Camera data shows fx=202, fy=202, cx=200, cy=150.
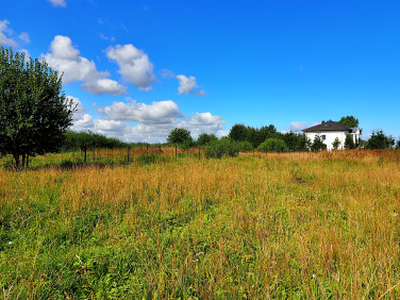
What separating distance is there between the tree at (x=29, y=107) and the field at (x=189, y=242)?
14.1 feet

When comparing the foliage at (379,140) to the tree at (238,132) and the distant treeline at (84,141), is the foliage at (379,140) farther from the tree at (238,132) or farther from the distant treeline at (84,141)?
the distant treeline at (84,141)

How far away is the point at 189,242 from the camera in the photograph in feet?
11.5

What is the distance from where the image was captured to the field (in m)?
2.42

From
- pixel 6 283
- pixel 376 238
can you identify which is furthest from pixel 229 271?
pixel 6 283

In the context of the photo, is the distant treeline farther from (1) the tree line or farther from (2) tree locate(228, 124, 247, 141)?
(2) tree locate(228, 124, 247, 141)

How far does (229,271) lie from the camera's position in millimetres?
2691

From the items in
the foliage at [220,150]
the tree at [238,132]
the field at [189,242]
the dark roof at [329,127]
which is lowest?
the field at [189,242]

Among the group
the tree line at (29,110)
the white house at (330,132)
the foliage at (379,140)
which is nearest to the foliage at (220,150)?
the tree line at (29,110)

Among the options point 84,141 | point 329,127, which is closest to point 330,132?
point 329,127

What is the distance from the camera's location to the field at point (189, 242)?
95.1 inches

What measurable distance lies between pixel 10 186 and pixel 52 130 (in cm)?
612

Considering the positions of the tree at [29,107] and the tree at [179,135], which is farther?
the tree at [179,135]

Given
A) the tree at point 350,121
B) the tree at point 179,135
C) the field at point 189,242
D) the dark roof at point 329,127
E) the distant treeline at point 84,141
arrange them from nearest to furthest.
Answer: the field at point 189,242 < the distant treeline at point 84,141 < the tree at point 179,135 < the dark roof at point 329,127 < the tree at point 350,121

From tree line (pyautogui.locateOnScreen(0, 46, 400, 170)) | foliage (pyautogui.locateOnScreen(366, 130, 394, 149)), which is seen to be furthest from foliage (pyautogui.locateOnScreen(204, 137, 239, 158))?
foliage (pyautogui.locateOnScreen(366, 130, 394, 149))
